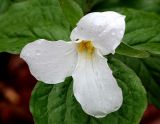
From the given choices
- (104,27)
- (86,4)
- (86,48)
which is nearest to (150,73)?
(86,4)

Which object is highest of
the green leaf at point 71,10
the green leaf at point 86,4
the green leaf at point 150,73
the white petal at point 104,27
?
the white petal at point 104,27

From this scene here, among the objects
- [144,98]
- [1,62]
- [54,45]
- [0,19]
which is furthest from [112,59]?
[1,62]

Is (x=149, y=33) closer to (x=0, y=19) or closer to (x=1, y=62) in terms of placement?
(x=0, y=19)

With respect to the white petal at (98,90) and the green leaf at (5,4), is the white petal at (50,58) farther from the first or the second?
the green leaf at (5,4)

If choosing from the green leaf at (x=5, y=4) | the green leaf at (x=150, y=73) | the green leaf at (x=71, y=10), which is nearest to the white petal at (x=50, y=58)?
the green leaf at (x=71, y=10)

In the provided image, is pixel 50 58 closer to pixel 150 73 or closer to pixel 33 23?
pixel 33 23

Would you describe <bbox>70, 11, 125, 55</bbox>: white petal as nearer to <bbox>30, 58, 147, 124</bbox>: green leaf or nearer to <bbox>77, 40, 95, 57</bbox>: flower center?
<bbox>77, 40, 95, 57</bbox>: flower center

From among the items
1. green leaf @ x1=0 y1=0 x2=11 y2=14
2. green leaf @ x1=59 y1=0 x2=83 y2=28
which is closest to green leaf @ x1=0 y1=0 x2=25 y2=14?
green leaf @ x1=0 y1=0 x2=11 y2=14
